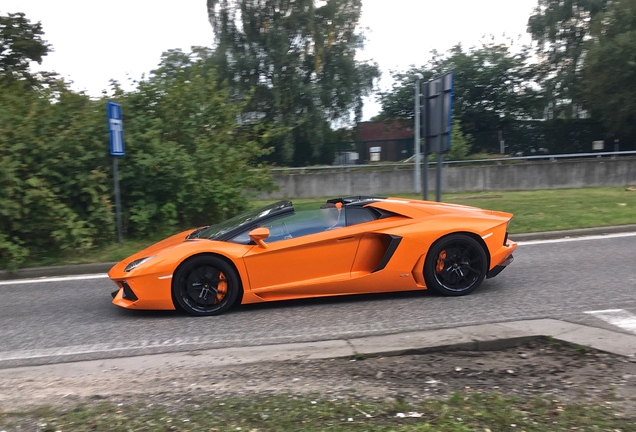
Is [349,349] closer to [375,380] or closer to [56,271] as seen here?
[375,380]

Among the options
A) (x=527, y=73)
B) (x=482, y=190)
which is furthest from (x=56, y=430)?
(x=527, y=73)

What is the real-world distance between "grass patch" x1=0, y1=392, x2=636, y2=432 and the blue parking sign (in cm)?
724

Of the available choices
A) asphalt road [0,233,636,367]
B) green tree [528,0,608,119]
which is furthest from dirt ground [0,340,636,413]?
green tree [528,0,608,119]

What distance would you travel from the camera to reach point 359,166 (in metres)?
26.5

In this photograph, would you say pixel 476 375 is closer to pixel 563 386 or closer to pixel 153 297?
pixel 563 386

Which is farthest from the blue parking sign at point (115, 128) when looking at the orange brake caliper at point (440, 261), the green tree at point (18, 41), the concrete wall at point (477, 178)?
the green tree at point (18, 41)

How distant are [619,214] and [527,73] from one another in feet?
81.0

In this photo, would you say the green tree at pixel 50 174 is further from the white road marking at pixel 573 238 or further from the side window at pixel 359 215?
the white road marking at pixel 573 238

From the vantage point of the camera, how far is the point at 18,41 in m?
27.9

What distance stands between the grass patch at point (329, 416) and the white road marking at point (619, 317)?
2.08m

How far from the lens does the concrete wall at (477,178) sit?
23594 mm

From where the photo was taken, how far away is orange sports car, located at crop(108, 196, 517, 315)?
6188 millimetres

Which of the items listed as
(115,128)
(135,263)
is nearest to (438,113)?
(115,128)

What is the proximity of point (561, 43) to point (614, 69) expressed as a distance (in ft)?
30.8
